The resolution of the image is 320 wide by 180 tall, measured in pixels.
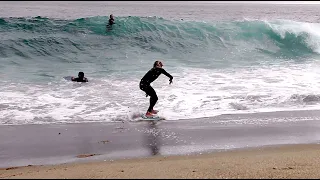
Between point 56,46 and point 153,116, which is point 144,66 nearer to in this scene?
point 56,46

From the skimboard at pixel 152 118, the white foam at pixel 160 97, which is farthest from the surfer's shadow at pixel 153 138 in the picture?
the white foam at pixel 160 97

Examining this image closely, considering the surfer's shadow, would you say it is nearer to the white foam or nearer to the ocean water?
the white foam

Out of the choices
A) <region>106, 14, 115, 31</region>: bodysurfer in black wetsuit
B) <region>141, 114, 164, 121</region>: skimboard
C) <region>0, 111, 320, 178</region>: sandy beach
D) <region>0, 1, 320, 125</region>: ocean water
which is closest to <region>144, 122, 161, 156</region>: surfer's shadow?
<region>0, 111, 320, 178</region>: sandy beach

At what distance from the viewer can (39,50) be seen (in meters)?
24.6

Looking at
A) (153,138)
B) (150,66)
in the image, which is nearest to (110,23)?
(150,66)

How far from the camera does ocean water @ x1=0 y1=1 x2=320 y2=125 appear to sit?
1112 centimetres

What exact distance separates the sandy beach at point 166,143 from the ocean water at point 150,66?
0.88 metres

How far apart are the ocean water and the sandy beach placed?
0.88 metres

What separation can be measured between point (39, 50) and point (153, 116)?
16.5 m

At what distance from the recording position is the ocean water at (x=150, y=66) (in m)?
11.1

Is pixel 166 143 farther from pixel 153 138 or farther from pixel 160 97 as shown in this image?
pixel 160 97

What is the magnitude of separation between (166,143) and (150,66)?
13039 mm

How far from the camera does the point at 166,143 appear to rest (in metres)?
7.74

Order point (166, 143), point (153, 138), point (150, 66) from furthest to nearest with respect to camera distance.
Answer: point (150, 66)
point (153, 138)
point (166, 143)
